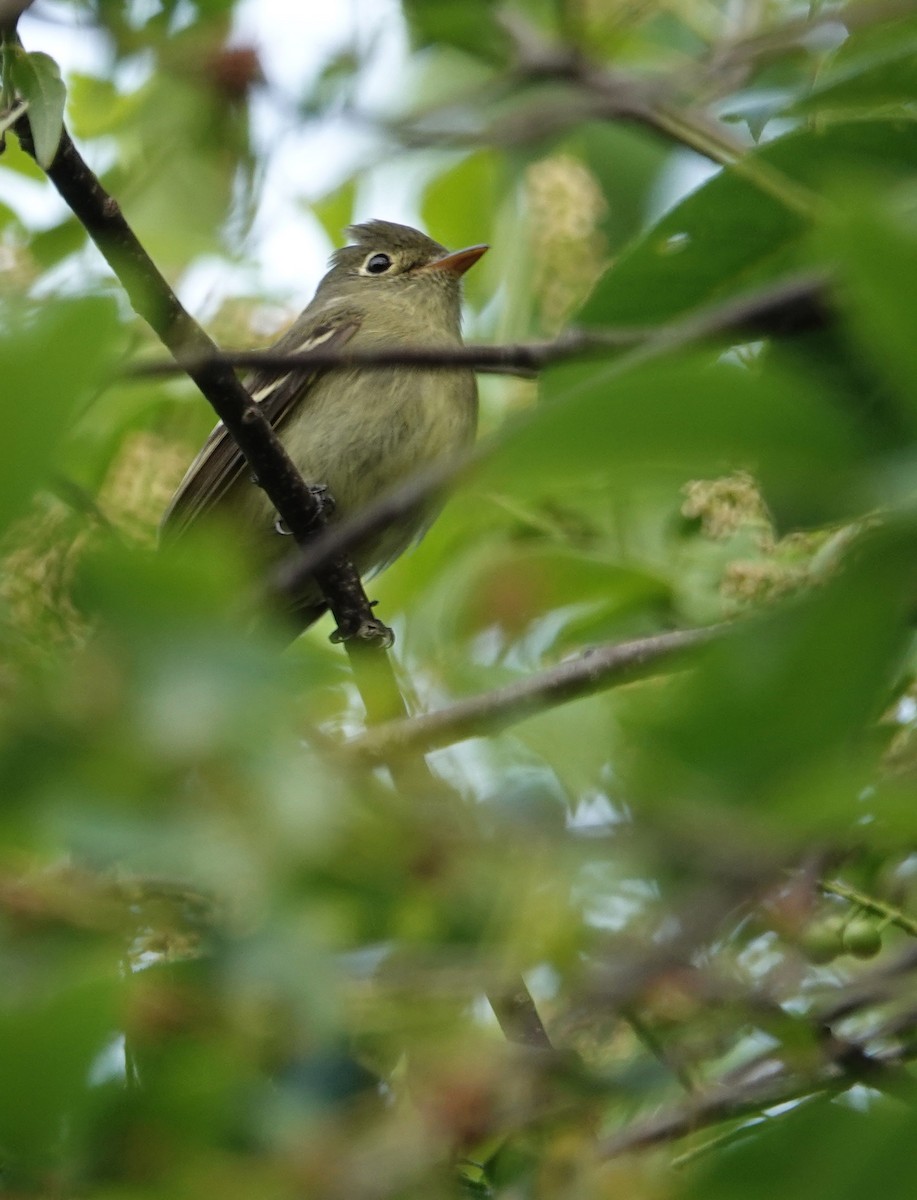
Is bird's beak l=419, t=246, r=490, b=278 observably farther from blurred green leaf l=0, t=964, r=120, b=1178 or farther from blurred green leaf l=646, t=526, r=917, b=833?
blurred green leaf l=646, t=526, r=917, b=833

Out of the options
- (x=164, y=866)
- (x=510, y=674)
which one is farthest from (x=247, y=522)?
(x=164, y=866)

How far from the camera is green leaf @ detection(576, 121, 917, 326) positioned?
200cm

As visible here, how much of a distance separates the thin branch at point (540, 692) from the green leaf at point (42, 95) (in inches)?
39.1

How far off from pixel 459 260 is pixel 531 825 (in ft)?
15.6

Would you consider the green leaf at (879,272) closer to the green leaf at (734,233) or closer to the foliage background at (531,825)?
the foliage background at (531,825)

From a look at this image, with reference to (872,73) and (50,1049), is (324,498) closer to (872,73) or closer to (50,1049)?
(872,73)

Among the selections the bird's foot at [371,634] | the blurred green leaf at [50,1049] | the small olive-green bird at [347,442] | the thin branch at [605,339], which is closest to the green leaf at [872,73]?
the thin branch at [605,339]

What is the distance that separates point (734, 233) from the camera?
204cm

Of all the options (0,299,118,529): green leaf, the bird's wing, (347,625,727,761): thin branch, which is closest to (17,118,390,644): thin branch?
(347,625,727,761): thin branch

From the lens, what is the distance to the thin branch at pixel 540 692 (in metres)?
2.70

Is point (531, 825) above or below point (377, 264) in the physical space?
below

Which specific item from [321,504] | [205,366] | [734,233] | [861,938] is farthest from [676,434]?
[321,504]

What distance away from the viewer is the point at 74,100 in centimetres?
496

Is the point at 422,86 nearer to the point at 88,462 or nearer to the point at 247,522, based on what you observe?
the point at 247,522
